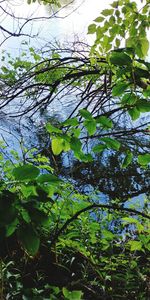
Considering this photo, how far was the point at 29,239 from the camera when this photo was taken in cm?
88

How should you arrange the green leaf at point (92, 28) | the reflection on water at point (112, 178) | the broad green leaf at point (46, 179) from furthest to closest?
the reflection on water at point (112, 178) < the green leaf at point (92, 28) < the broad green leaf at point (46, 179)

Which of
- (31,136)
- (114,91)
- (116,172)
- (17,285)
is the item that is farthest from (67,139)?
(31,136)

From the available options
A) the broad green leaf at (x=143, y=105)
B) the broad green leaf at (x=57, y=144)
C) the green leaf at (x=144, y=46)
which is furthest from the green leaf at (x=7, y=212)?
the green leaf at (x=144, y=46)

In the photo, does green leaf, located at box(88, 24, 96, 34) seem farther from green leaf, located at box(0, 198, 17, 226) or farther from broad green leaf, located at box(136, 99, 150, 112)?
green leaf, located at box(0, 198, 17, 226)

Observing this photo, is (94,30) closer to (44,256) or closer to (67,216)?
(67,216)

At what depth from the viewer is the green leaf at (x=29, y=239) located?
869mm

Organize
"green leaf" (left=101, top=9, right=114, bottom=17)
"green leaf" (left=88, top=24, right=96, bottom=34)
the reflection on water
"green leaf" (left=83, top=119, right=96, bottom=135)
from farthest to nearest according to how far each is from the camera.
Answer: the reflection on water → "green leaf" (left=88, top=24, right=96, bottom=34) → "green leaf" (left=101, top=9, right=114, bottom=17) → "green leaf" (left=83, top=119, right=96, bottom=135)

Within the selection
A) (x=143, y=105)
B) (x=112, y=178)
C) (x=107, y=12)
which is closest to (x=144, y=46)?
(x=143, y=105)

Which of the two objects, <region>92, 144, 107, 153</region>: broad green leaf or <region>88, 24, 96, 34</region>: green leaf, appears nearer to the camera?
<region>92, 144, 107, 153</region>: broad green leaf

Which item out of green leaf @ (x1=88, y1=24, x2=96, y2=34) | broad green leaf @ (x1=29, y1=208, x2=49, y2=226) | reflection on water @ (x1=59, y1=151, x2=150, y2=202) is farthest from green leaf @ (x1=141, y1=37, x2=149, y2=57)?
reflection on water @ (x1=59, y1=151, x2=150, y2=202)

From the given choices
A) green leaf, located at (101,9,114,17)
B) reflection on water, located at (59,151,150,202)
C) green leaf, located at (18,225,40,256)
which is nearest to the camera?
green leaf, located at (18,225,40,256)

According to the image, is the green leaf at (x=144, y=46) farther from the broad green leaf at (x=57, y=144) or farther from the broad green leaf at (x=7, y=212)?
the broad green leaf at (x=7, y=212)

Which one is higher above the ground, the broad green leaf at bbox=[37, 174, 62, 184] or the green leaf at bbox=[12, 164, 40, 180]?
the broad green leaf at bbox=[37, 174, 62, 184]

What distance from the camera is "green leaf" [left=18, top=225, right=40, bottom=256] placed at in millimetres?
869
